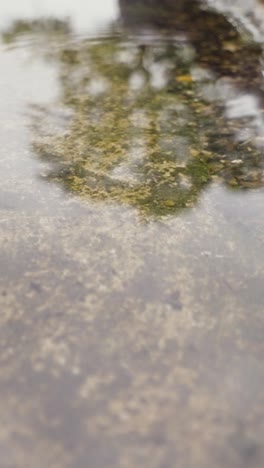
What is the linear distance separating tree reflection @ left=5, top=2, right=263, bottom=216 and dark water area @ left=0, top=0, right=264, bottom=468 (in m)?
0.01

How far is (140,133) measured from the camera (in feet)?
8.23

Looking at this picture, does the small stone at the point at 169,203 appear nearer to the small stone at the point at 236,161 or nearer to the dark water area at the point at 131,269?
the dark water area at the point at 131,269

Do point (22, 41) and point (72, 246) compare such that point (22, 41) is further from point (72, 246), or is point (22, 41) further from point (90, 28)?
point (72, 246)

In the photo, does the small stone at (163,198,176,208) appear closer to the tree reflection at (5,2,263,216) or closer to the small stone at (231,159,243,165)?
the tree reflection at (5,2,263,216)

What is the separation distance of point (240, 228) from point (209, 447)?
95 cm

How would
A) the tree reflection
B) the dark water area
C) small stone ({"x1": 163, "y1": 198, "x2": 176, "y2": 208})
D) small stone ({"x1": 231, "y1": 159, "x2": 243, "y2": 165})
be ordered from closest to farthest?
the dark water area → small stone ({"x1": 163, "y1": 198, "x2": 176, "y2": 208}) → the tree reflection → small stone ({"x1": 231, "y1": 159, "x2": 243, "y2": 165})

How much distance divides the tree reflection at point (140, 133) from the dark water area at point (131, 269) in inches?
0.5

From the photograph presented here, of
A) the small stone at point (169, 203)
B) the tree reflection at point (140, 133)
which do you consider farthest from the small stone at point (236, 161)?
the small stone at point (169, 203)

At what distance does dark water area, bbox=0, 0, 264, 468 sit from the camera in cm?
121

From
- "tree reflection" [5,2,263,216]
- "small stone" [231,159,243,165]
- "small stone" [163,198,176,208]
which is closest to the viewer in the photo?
"small stone" [163,198,176,208]

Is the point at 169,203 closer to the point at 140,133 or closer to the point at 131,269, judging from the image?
the point at 131,269

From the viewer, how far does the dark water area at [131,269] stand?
3.97ft

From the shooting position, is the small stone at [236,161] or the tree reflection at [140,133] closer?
the tree reflection at [140,133]

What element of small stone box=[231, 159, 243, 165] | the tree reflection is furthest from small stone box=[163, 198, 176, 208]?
small stone box=[231, 159, 243, 165]
